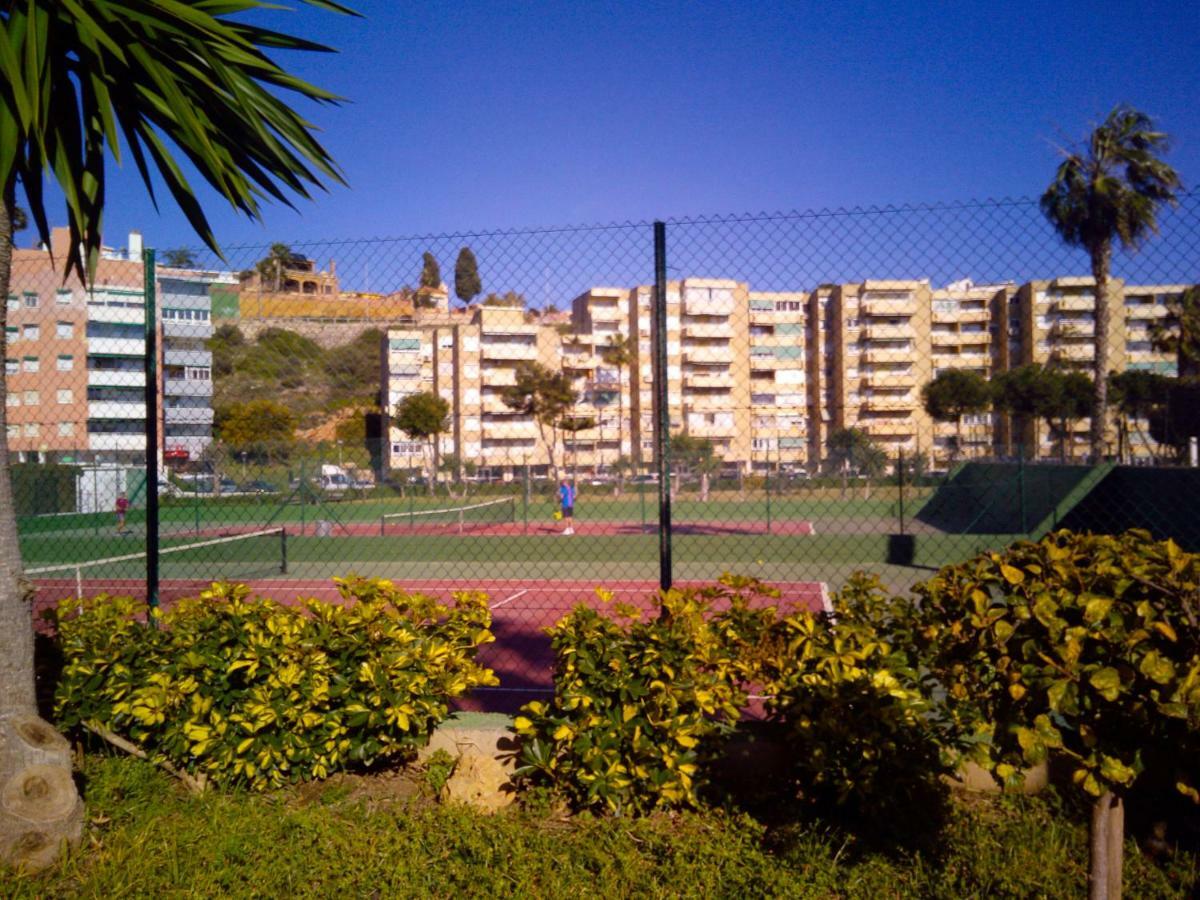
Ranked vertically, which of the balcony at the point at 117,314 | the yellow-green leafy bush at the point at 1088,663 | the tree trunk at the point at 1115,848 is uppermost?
the balcony at the point at 117,314

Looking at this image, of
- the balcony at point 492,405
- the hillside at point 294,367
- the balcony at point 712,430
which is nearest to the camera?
the hillside at point 294,367

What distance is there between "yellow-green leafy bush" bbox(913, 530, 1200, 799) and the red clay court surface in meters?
1.23

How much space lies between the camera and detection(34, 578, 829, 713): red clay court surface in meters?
7.19

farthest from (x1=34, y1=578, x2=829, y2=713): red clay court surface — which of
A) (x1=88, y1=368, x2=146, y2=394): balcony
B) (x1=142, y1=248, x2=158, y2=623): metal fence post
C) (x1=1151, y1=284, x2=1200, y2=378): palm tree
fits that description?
(x1=88, y1=368, x2=146, y2=394): balcony

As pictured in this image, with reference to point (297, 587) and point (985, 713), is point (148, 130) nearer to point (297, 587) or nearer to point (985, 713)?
point (985, 713)

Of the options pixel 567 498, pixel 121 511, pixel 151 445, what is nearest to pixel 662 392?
pixel 151 445

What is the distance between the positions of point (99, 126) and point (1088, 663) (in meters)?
4.24

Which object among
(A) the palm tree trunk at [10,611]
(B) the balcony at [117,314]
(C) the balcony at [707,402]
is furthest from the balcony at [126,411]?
(B) the balcony at [117,314]

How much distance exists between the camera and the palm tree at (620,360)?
6742 mm

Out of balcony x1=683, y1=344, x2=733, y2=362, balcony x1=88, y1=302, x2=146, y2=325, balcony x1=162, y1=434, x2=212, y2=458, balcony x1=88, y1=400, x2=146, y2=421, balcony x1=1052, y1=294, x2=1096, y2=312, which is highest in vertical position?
balcony x1=88, y1=302, x2=146, y2=325

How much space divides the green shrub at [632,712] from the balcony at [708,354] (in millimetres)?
2398

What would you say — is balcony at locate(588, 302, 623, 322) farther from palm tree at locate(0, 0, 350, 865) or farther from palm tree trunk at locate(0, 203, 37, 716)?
palm tree trunk at locate(0, 203, 37, 716)

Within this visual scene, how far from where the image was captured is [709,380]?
25.3 ft

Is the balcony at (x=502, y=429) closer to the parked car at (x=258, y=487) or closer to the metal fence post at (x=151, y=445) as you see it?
the metal fence post at (x=151, y=445)
